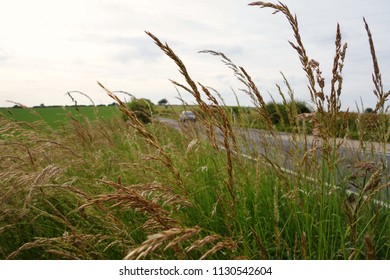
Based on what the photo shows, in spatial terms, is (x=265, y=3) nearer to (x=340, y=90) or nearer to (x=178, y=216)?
(x=340, y=90)

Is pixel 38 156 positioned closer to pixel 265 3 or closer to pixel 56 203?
pixel 56 203

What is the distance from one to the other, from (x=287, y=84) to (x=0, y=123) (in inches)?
136

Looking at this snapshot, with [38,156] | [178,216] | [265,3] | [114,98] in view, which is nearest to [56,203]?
[38,156]

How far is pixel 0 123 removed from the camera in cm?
430

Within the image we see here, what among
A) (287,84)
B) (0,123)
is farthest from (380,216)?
(0,123)

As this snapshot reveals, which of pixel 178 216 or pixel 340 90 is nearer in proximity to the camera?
pixel 340 90

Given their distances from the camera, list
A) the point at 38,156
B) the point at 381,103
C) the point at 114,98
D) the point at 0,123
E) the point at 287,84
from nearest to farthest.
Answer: the point at 114,98 → the point at 381,103 → the point at 287,84 → the point at 38,156 → the point at 0,123

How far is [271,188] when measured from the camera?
2.89m
